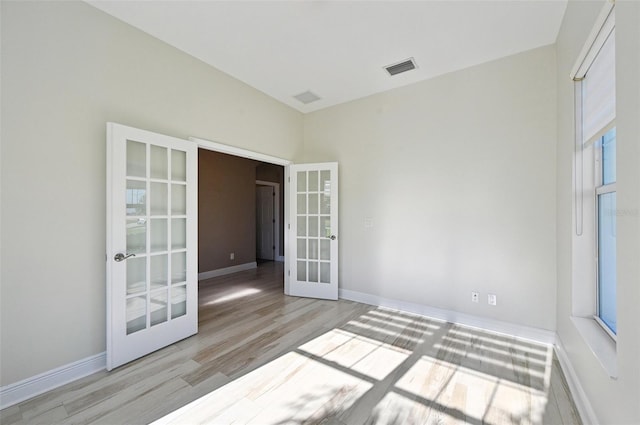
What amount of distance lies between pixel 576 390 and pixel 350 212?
2848 mm

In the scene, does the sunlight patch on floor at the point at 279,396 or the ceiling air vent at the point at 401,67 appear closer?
the sunlight patch on floor at the point at 279,396

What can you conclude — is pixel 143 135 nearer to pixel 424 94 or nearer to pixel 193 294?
pixel 193 294

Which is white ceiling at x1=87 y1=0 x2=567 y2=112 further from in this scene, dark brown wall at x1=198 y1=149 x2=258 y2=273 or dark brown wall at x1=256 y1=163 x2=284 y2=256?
dark brown wall at x1=256 y1=163 x2=284 y2=256

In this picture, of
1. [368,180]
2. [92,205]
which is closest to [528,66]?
[368,180]

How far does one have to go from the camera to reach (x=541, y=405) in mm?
1806

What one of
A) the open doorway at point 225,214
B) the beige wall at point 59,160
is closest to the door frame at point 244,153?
the beige wall at point 59,160

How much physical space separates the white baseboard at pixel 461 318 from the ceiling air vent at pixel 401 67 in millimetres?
2924

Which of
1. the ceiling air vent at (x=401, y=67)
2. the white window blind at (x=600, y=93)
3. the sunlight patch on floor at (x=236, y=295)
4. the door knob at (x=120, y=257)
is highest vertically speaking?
the ceiling air vent at (x=401, y=67)

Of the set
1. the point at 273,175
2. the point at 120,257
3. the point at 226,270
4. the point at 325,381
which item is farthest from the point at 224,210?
the point at 325,381

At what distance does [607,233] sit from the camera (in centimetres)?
174

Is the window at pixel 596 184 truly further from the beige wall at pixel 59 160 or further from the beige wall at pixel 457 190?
the beige wall at pixel 59 160

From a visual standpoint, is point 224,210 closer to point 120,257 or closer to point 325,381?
point 120,257

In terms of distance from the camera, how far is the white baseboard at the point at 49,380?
183 cm

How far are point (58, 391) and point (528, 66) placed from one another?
5059 mm
